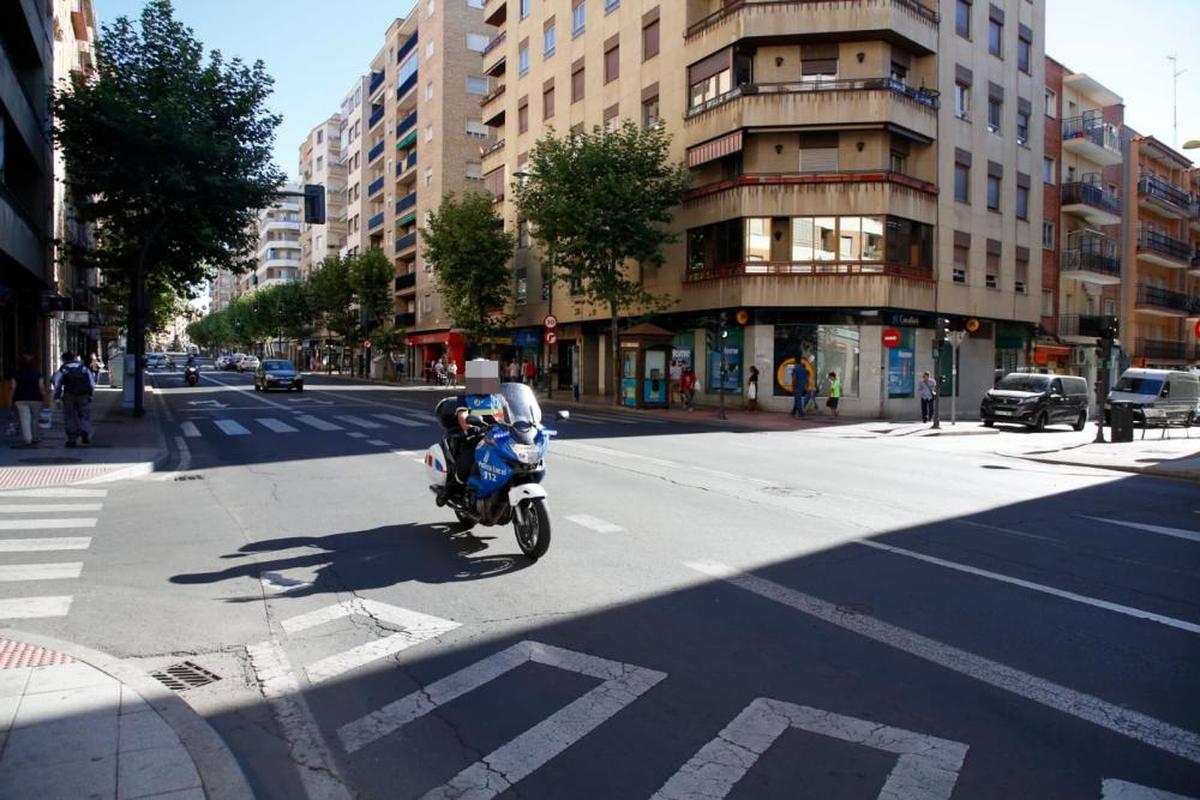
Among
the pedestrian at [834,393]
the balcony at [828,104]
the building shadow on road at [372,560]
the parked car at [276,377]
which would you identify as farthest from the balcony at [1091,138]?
the building shadow on road at [372,560]

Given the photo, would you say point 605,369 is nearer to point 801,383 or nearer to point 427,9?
point 801,383

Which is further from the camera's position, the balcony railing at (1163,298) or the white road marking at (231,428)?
the balcony railing at (1163,298)

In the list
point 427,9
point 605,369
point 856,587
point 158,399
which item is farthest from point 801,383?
point 427,9

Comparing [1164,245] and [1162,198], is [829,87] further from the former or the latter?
[1164,245]

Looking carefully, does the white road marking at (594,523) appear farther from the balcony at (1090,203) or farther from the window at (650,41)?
the balcony at (1090,203)

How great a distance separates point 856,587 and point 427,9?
61705 millimetres

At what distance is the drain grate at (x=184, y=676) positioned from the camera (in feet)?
13.6

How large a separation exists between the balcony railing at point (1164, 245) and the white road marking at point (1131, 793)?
52815 mm

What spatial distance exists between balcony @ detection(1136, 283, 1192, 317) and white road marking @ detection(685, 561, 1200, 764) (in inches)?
1994

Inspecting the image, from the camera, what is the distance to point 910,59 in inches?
1185

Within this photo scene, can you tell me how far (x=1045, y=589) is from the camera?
5.96m

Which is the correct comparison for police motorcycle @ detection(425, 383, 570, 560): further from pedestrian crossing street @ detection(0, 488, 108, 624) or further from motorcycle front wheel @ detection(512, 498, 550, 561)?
pedestrian crossing street @ detection(0, 488, 108, 624)

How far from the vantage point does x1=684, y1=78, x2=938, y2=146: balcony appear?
27906 millimetres

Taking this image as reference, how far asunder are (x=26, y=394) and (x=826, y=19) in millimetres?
26200
